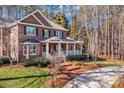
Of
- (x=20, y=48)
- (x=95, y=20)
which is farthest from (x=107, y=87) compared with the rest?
(x=20, y=48)

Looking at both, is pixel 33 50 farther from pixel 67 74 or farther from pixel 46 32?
pixel 67 74

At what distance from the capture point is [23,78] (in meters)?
8.78

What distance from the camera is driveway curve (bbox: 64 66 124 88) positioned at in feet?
27.3

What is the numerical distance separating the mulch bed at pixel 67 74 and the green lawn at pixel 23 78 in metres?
0.32

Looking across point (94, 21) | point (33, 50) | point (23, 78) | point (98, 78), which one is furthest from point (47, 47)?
point (98, 78)

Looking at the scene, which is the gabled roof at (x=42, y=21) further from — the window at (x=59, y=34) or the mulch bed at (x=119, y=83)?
the mulch bed at (x=119, y=83)

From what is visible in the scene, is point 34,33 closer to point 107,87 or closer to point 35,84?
point 35,84

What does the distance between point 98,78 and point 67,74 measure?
1233 millimetres

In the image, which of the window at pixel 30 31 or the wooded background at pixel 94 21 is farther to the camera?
the window at pixel 30 31

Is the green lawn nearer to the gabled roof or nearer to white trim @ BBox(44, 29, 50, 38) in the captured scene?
the gabled roof

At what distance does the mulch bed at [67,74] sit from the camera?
834cm

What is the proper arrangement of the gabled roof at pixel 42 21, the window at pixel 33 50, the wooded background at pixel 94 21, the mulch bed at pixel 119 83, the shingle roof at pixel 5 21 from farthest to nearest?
the gabled roof at pixel 42 21, the window at pixel 33 50, the shingle roof at pixel 5 21, the wooded background at pixel 94 21, the mulch bed at pixel 119 83

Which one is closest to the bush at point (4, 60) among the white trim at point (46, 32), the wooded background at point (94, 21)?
the wooded background at point (94, 21)

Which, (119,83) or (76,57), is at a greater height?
(76,57)
